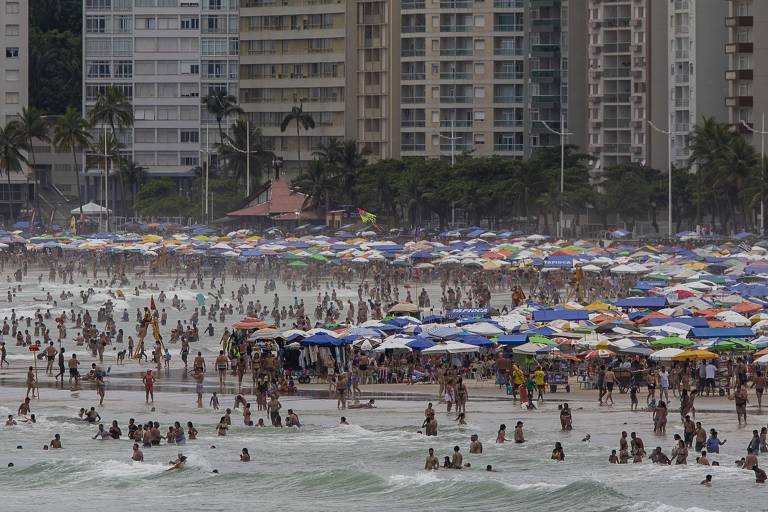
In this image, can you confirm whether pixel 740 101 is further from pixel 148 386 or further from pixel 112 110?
pixel 148 386

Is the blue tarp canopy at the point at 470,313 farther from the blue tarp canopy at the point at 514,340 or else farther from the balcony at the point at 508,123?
the balcony at the point at 508,123

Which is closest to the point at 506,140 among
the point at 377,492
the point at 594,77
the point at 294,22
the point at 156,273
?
the point at 594,77

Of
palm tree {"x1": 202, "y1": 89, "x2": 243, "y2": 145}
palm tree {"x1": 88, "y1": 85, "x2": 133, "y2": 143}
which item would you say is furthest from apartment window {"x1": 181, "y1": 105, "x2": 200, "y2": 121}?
palm tree {"x1": 88, "y1": 85, "x2": 133, "y2": 143}

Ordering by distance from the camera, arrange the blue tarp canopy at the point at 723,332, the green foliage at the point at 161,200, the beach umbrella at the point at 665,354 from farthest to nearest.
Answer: the green foliage at the point at 161,200 < the blue tarp canopy at the point at 723,332 < the beach umbrella at the point at 665,354

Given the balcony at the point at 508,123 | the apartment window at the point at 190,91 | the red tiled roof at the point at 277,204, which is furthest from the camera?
the apartment window at the point at 190,91

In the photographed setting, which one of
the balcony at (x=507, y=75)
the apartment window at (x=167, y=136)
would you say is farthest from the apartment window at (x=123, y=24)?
the balcony at (x=507, y=75)

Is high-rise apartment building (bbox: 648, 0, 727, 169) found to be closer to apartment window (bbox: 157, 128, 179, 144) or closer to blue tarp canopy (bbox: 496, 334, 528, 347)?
apartment window (bbox: 157, 128, 179, 144)
